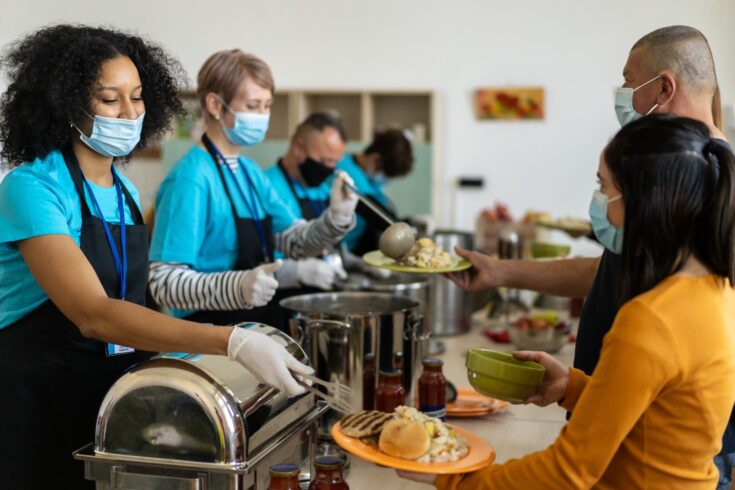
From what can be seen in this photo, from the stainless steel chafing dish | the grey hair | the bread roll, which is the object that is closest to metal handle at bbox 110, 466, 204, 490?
the stainless steel chafing dish

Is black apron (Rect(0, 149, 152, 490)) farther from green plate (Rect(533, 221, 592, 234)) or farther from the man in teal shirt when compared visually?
the man in teal shirt

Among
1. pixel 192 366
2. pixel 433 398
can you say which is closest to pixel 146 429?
pixel 192 366

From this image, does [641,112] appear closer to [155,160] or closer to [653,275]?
[653,275]

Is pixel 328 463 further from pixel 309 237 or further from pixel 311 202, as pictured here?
pixel 311 202

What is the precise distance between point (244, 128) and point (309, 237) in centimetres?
39

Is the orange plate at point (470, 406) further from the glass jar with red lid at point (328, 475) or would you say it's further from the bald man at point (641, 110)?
the glass jar with red lid at point (328, 475)

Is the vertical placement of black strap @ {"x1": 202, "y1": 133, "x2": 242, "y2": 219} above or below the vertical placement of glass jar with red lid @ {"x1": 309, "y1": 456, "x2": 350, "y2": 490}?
above

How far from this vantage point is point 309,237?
8.43 feet

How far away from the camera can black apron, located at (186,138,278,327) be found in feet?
7.29

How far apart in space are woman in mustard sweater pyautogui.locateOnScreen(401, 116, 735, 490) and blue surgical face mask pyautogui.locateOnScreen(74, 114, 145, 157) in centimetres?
99

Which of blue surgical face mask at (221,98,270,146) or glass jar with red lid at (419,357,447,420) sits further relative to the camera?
blue surgical face mask at (221,98,270,146)

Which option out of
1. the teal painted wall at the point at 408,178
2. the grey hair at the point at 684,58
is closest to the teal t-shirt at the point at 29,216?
the grey hair at the point at 684,58

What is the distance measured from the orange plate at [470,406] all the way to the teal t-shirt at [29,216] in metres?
1.00

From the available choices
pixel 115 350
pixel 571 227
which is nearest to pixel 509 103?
pixel 571 227
